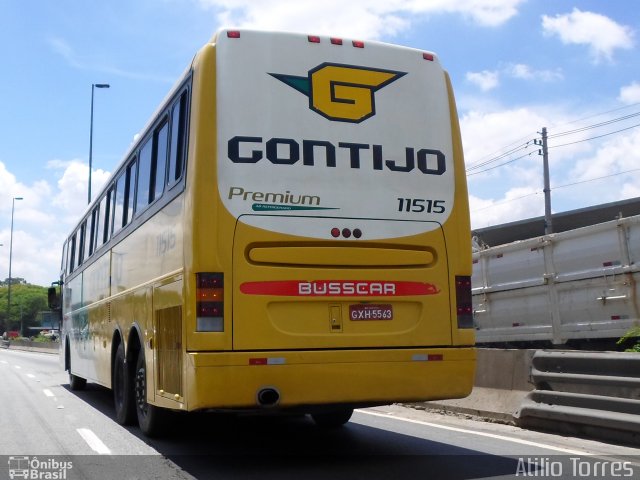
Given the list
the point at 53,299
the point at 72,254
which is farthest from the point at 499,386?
the point at 53,299

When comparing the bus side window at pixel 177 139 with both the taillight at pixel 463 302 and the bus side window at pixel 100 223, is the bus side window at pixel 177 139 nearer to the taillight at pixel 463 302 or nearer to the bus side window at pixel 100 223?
the taillight at pixel 463 302

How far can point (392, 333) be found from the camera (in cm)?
689

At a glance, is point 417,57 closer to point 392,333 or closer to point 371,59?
point 371,59

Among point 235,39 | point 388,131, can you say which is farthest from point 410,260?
point 235,39

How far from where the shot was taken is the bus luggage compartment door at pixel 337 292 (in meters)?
6.50

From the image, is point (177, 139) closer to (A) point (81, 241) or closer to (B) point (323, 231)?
(B) point (323, 231)

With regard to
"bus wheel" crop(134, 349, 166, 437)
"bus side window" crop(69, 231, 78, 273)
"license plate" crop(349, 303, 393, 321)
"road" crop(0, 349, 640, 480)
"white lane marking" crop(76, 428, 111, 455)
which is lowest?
"road" crop(0, 349, 640, 480)

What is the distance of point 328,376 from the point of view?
21.6 ft

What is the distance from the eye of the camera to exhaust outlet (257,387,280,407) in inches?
251

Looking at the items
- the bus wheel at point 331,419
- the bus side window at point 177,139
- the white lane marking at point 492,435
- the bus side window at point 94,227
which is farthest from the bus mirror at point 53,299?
the bus side window at point 177,139

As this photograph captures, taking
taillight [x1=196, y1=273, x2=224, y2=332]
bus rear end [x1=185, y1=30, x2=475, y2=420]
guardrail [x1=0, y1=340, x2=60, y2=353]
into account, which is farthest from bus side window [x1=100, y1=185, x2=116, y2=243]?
guardrail [x1=0, y1=340, x2=60, y2=353]

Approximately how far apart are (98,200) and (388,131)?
292 inches

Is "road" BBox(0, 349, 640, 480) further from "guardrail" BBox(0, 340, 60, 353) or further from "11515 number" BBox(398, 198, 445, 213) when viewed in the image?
"guardrail" BBox(0, 340, 60, 353)

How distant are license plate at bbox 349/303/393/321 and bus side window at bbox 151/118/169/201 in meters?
2.53
